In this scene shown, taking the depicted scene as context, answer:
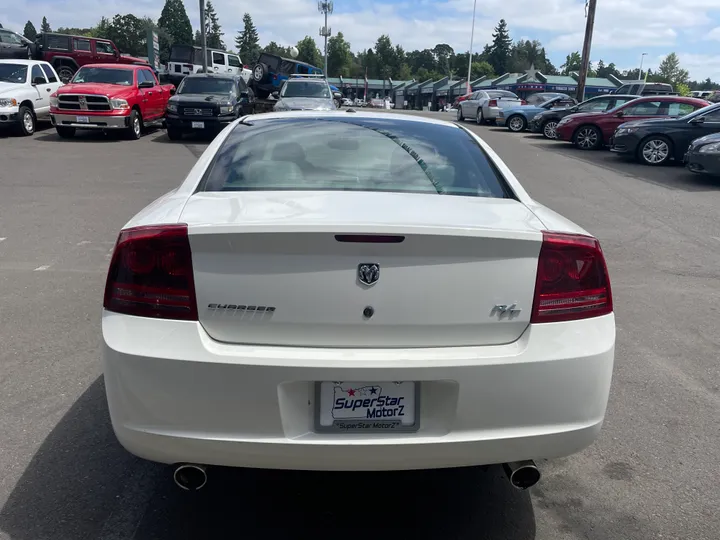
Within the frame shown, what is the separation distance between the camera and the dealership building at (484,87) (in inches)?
2891

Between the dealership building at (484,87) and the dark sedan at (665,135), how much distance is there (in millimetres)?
45381

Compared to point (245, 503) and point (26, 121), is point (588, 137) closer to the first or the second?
point (26, 121)

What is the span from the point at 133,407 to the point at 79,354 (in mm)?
2322

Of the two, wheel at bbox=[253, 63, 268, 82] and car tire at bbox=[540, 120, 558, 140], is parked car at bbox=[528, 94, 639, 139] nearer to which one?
car tire at bbox=[540, 120, 558, 140]

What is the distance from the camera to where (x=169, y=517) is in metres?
2.80

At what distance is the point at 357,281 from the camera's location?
234 centimetres

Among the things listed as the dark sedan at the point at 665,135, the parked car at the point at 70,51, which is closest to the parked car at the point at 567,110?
the dark sedan at the point at 665,135

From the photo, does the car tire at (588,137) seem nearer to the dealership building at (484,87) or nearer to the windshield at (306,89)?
the windshield at (306,89)

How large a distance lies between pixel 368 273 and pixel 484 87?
3127 inches

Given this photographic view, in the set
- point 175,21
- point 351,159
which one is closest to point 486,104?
point 351,159

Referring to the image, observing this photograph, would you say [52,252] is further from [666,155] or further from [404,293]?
[666,155]

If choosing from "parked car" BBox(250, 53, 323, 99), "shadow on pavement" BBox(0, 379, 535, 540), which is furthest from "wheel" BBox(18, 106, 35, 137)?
"shadow on pavement" BBox(0, 379, 535, 540)

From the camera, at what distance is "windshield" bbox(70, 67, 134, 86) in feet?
58.0

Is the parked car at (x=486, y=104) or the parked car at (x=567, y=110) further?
the parked car at (x=486, y=104)
